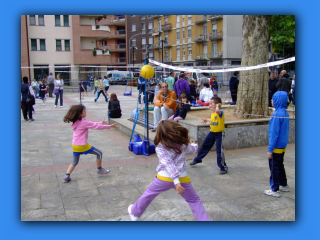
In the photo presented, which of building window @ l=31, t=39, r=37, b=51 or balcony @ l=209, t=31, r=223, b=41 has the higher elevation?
balcony @ l=209, t=31, r=223, b=41

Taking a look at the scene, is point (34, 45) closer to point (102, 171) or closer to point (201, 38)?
point (201, 38)

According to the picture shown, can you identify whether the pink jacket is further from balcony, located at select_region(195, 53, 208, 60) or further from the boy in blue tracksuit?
balcony, located at select_region(195, 53, 208, 60)

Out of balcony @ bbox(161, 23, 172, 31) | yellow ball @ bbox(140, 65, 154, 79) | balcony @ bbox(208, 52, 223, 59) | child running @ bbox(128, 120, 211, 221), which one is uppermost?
balcony @ bbox(161, 23, 172, 31)

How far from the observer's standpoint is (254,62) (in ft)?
27.7

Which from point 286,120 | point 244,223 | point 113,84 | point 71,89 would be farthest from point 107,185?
point 113,84

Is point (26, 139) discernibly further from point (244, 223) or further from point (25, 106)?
point (244, 223)

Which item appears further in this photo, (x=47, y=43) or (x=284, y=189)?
(x=47, y=43)

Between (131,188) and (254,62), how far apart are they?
17.6 feet

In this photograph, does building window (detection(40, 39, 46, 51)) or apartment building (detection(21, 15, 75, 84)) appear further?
building window (detection(40, 39, 46, 51))

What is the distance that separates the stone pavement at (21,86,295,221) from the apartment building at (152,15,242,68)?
26839 mm

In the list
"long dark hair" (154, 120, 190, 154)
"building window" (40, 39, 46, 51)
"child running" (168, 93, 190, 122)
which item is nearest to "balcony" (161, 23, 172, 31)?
"building window" (40, 39, 46, 51)

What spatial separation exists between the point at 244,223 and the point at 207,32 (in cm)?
3665

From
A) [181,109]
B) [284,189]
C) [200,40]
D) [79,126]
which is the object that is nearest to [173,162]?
[284,189]

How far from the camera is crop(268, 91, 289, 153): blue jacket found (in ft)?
14.1
